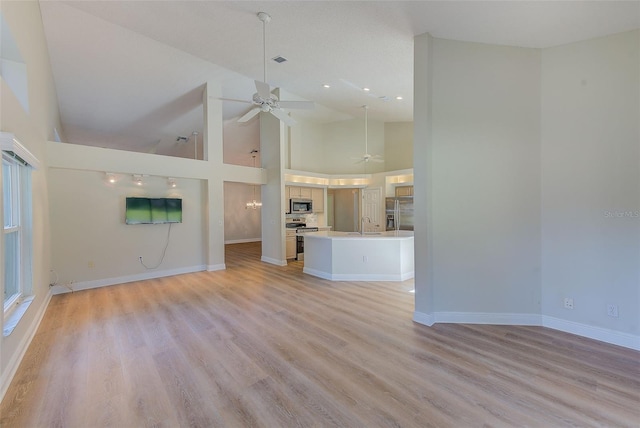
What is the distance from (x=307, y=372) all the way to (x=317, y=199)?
6291 mm

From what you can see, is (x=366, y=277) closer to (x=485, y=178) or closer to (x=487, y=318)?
(x=487, y=318)

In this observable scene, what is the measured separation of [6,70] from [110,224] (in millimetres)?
2921

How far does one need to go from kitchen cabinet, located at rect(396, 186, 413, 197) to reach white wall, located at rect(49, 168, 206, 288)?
17.4 ft

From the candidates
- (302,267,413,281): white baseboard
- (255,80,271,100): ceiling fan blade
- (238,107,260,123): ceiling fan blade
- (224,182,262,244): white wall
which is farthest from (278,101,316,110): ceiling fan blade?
(224,182,262,244): white wall

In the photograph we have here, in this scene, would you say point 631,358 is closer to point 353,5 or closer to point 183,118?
point 353,5

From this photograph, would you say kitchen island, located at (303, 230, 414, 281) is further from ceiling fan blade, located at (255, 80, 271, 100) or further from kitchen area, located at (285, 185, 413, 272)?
ceiling fan blade, located at (255, 80, 271, 100)

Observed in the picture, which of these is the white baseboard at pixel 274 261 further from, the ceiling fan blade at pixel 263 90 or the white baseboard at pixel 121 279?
the ceiling fan blade at pixel 263 90

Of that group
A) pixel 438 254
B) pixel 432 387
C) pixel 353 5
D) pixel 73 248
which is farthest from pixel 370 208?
pixel 73 248

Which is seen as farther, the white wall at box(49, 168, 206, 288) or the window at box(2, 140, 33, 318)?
the white wall at box(49, 168, 206, 288)

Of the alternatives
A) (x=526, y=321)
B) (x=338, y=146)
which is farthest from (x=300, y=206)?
(x=526, y=321)

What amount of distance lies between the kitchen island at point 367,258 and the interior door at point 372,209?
2665mm

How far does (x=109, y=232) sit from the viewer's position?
17.0 ft

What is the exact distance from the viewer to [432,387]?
6.91 feet

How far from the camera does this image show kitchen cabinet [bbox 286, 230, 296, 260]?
24.0 feet
